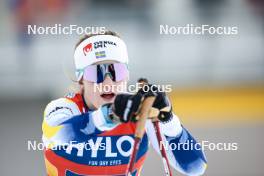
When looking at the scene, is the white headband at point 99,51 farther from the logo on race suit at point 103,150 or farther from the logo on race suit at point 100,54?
the logo on race suit at point 103,150

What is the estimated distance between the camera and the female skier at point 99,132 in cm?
155

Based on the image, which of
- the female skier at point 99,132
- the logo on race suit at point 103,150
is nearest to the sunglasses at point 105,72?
the female skier at point 99,132

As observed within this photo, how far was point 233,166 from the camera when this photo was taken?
2.67 m

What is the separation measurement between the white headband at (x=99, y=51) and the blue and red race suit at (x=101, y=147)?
3.6 inches

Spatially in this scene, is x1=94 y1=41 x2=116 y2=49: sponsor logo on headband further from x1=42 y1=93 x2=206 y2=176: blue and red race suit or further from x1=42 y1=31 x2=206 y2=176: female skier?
x1=42 y1=93 x2=206 y2=176: blue and red race suit

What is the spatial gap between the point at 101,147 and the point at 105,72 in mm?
167

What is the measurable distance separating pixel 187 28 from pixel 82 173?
1734 millimetres

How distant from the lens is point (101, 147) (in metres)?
1.60

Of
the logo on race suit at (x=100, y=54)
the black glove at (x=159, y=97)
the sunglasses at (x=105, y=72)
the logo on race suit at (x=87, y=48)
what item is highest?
the logo on race suit at (x=87, y=48)

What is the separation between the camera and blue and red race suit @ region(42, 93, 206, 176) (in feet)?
5.16

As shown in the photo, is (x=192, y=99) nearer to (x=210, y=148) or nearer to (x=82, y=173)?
(x=210, y=148)

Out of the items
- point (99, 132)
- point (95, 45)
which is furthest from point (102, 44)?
point (99, 132)

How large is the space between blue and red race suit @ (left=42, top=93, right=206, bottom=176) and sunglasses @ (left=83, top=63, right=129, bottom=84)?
0.08 meters

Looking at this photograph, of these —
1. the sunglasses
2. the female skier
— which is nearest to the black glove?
the female skier
